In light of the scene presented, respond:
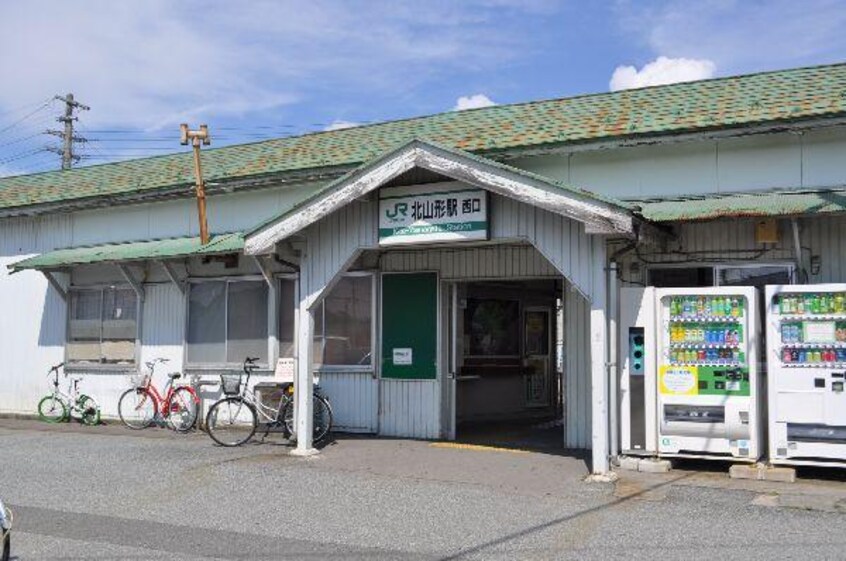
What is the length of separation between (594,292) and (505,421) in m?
6.83

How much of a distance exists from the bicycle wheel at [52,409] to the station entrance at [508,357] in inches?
293

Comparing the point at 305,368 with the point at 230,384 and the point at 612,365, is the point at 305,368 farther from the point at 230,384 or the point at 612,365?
the point at 612,365

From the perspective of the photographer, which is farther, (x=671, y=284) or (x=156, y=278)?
(x=156, y=278)

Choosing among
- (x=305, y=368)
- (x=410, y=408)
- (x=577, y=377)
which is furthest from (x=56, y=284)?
(x=577, y=377)

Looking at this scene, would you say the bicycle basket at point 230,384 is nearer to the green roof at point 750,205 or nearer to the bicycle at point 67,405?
the bicycle at point 67,405

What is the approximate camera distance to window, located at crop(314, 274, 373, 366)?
530 inches

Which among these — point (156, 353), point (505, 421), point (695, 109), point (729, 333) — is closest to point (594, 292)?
point (729, 333)

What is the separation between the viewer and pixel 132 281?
601 inches

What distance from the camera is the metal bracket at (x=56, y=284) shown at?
16.1m

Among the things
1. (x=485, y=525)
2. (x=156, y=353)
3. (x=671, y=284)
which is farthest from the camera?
(x=156, y=353)

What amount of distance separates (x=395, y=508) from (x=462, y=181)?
161 inches

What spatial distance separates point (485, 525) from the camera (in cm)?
759

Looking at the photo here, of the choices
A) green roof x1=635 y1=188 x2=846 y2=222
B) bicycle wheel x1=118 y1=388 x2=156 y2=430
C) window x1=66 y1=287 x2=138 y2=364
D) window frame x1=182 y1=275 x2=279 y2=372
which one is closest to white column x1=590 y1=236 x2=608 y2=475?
green roof x1=635 y1=188 x2=846 y2=222

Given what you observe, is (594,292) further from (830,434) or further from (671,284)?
(830,434)
